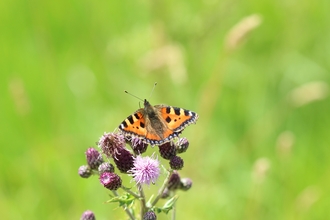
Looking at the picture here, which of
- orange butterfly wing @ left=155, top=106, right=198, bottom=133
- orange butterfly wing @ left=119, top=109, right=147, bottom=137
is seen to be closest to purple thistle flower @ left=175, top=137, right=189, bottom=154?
orange butterfly wing @ left=155, top=106, right=198, bottom=133

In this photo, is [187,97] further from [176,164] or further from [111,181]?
[111,181]

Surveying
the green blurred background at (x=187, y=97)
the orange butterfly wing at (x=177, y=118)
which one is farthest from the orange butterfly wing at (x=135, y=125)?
the green blurred background at (x=187, y=97)

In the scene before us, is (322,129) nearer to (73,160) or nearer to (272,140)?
(272,140)

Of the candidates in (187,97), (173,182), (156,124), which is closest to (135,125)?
(156,124)

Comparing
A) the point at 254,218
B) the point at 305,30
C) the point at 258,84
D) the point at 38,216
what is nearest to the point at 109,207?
the point at 38,216

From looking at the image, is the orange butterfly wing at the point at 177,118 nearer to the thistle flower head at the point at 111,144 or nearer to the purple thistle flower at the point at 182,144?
the purple thistle flower at the point at 182,144
